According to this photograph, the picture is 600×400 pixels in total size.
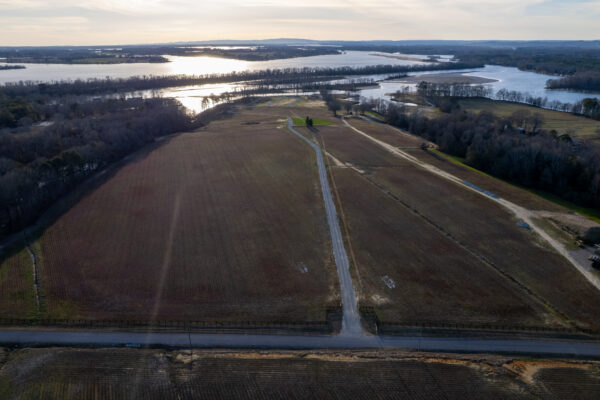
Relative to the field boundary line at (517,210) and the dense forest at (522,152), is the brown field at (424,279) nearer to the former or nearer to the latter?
the field boundary line at (517,210)

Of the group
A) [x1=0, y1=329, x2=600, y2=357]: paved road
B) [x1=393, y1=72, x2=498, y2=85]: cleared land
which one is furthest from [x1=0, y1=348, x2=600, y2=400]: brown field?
[x1=393, y1=72, x2=498, y2=85]: cleared land

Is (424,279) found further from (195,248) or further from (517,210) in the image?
(195,248)

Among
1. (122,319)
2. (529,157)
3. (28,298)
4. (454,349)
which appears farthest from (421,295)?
(529,157)

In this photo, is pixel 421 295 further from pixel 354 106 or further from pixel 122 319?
pixel 354 106

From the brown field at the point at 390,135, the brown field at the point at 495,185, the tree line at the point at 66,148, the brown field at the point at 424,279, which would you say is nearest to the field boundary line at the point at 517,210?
the brown field at the point at 495,185

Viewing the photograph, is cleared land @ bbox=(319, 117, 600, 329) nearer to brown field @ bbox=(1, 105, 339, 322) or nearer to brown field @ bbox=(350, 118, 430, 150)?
brown field @ bbox=(1, 105, 339, 322)
